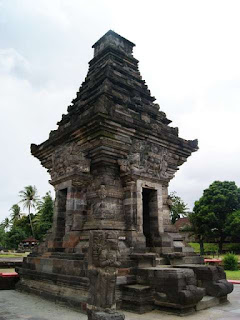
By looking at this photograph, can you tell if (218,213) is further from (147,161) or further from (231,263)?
(147,161)

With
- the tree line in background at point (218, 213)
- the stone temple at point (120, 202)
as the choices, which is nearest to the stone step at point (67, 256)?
the stone temple at point (120, 202)

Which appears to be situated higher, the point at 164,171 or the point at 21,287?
the point at 164,171

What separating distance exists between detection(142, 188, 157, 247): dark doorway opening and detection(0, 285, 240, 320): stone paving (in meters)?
2.62

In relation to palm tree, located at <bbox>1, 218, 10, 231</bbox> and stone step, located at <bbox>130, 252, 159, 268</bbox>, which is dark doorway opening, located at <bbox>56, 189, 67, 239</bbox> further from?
palm tree, located at <bbox>1, 218, 10, 231</bbox>

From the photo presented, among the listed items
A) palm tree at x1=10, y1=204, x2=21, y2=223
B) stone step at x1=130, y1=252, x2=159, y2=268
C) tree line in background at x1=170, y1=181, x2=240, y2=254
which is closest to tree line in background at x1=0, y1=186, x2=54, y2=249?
palm tree at x1=10, y1=204, x2=21, y2=223

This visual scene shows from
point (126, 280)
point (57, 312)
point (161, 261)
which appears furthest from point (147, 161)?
point (57, 312)

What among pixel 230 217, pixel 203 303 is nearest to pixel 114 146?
pixel 203 303

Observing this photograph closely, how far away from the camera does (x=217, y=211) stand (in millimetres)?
34750

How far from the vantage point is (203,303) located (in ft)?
20.4

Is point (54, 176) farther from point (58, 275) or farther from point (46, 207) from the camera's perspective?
point (46, 207)

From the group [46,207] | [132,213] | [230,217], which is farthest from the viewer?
[46,207]

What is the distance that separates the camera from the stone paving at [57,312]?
5.43 m

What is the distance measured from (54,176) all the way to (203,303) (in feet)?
18.9

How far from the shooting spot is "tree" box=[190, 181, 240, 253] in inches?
1336
